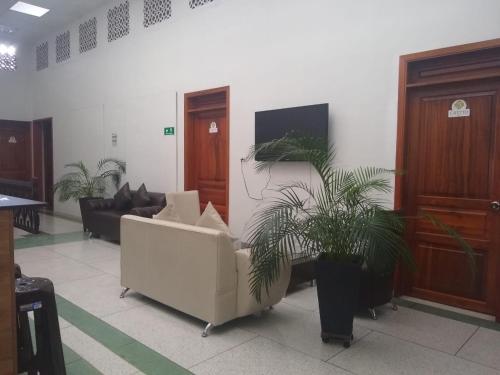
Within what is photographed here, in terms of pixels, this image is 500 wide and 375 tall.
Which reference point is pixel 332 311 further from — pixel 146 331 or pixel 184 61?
pixel 184 61

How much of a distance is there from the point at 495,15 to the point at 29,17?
8160mm

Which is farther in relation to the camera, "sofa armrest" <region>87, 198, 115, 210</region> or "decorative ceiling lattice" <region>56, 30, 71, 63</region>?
"decorative ceiling lattice" <region>56, 30, 71, 63</region>

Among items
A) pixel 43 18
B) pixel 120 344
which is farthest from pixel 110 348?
pixel 43 18

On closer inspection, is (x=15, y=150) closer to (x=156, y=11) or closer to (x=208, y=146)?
(x=156, y=11)

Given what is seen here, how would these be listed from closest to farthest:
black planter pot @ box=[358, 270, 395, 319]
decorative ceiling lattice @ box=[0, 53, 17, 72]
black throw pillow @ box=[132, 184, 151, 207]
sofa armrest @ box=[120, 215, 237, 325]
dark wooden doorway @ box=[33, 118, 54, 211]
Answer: sofa armrest @ box=[120, 215, 237, 325]
black planter pot @ box=[358, 270, 395, 319]
black throw pillow @ box=[132, 184, 151, 207]
decorative ceiling lattice @ box=[0, 53, 17, 72]
dark wooden doorway @ box=[33, 118, 54, 211]

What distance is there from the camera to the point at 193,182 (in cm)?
575

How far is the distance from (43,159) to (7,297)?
8.85 meters

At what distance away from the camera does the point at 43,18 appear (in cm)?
758

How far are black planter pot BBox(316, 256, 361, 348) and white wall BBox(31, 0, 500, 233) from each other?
1467 mm

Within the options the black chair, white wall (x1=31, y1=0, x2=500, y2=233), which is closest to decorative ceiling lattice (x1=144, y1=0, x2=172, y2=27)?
white wall (x1=31, y1=0, x2=500, y2=233)

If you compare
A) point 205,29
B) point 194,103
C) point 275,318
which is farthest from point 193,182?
point 275,318

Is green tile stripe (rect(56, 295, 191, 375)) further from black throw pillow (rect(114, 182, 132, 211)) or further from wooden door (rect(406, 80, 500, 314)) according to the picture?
black throw pillow (rect(114, 182, 132, 211))

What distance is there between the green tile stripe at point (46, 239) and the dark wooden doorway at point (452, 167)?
16.0 ft

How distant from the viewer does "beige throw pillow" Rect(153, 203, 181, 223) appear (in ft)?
10.8
